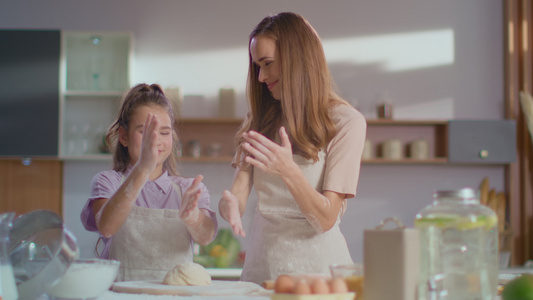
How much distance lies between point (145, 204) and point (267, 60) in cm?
60

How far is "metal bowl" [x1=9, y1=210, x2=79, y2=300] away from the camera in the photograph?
1100mm

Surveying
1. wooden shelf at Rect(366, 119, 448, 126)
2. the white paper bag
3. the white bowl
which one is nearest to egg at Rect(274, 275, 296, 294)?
the white paper bag

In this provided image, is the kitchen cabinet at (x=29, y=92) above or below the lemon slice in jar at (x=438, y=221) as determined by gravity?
above

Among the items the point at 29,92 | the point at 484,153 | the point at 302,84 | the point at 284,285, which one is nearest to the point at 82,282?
the point at 284,285

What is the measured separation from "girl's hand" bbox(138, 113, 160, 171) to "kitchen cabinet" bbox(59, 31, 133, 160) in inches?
88.1

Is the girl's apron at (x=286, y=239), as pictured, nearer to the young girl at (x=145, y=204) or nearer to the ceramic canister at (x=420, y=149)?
the young girl at (x=145, y=204)

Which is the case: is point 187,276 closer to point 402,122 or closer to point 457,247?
point 457,247

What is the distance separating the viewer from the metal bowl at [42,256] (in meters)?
1.10

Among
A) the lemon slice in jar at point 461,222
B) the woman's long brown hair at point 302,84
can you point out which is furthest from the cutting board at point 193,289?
the woman's long brown hair at point 302,84

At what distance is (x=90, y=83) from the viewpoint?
3.80 metres

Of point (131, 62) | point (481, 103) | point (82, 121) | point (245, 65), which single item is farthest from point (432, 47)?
point (82, 121)

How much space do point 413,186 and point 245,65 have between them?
52.8 inches

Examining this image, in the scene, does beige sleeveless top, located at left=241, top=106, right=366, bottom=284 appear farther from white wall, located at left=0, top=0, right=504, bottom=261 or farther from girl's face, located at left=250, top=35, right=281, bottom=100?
white wall, located at left=0, top=0, right=504, bottom=261

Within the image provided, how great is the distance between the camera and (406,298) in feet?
3.32
